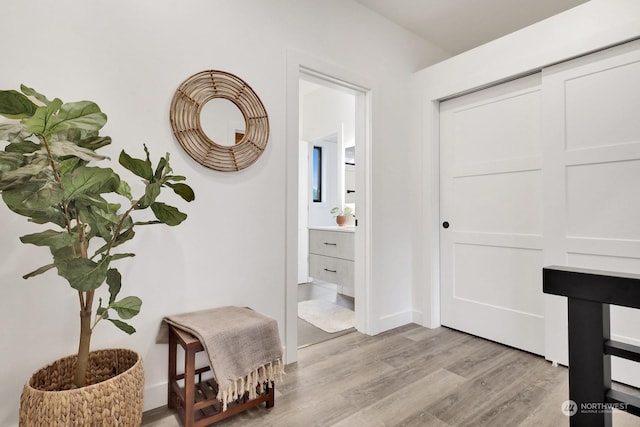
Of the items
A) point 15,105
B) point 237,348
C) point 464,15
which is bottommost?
point 237,348

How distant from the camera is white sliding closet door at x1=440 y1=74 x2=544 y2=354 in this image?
2.27 metres

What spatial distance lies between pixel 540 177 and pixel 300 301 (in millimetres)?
2495

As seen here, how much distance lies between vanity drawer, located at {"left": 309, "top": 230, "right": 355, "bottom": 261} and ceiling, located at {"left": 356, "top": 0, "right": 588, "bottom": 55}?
1.98m

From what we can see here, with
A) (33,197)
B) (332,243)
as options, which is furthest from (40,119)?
(332,243)

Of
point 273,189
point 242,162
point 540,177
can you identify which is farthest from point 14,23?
point 540,177

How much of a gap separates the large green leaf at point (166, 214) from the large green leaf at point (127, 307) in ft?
0.99

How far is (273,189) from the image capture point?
2.10 m

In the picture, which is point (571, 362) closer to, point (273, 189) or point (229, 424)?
point (229, 424)

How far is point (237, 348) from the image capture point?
150 centimetres

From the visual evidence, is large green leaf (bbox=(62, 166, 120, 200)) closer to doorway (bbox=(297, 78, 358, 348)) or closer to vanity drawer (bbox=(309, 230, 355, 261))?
doorway (bbox=(297, 78, 358, 348))

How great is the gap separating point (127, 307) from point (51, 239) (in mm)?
326

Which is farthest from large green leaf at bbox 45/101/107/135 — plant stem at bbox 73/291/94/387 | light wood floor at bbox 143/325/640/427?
light wood floor at bbox 143/325/640/427

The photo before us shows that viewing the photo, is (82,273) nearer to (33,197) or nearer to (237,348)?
(33,197)

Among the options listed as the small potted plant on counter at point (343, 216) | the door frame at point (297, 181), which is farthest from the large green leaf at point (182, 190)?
the small potted plant on counter at point (343, 216)
